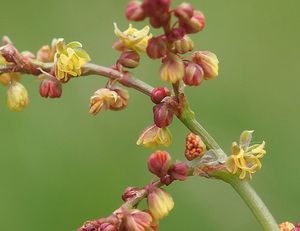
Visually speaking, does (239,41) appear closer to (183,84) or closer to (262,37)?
(262,37)

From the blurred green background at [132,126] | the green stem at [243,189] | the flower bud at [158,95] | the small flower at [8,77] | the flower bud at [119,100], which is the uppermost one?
the blurred green background at [132,126]

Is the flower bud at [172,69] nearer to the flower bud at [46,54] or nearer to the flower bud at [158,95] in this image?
the flower bud at [158,95]

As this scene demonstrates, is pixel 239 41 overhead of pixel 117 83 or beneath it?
overhead

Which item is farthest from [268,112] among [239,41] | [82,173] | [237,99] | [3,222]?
[3,222]

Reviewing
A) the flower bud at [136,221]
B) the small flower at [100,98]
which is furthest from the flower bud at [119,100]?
the flower bud at [136,221]

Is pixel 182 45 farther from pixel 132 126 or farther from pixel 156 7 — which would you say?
pixel 132 126

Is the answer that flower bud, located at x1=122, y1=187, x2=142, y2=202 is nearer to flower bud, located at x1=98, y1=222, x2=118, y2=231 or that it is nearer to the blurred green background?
flower bud, located at x1=98, y1=222, x2=118, y2=231
